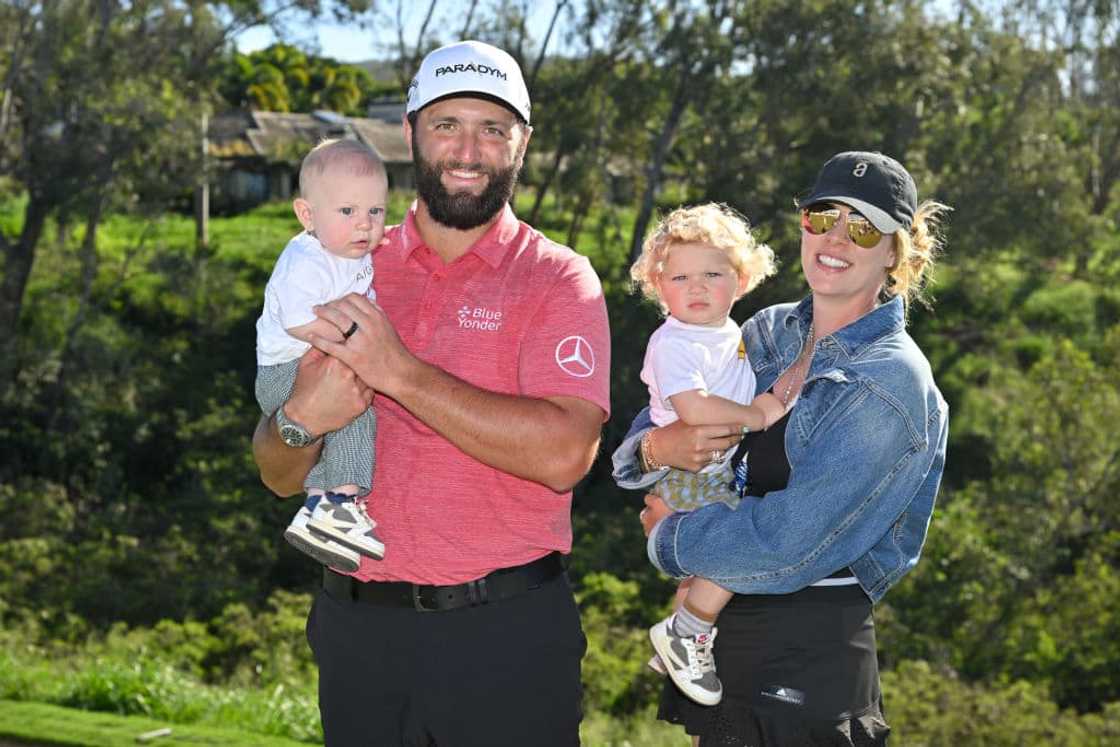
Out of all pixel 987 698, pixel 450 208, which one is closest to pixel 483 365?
pixel 450 208

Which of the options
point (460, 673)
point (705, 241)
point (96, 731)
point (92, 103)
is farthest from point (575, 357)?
point (92, 103)

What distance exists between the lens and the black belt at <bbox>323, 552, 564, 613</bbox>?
3.13 meters

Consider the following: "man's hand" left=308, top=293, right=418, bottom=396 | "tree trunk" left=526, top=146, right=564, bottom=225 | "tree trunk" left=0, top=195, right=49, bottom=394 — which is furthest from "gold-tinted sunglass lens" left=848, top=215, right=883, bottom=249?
"tree trunk" left=0, top=195, right=49, bottom=394

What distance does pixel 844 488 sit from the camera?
109 inches

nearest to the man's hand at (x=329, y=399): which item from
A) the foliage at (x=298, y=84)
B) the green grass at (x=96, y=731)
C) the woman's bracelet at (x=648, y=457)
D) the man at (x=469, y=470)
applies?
the man at (x=469, y=470)

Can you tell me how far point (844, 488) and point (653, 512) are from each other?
0.66 m

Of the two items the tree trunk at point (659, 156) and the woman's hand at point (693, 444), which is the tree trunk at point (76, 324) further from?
the woman's hand at point (693, 444)

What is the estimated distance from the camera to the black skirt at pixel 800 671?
2914 millimetres

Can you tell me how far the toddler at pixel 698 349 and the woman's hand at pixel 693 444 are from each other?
0.02m

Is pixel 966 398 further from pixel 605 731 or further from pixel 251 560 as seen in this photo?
pixel 605 731

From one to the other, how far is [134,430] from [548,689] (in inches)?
855

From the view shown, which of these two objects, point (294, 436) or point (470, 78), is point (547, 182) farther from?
point (294, 436)

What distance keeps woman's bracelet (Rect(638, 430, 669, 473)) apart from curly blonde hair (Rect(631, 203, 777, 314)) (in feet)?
1.09

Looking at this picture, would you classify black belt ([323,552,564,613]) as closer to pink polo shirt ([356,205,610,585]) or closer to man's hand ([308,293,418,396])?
pink polo shirt ([356,205,610,585])
